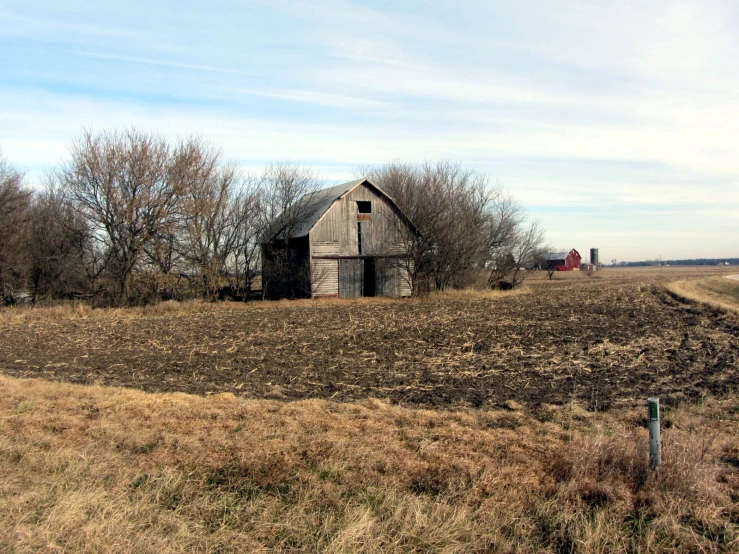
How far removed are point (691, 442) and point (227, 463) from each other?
4.93 meters

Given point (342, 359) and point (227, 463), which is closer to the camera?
point (227, 463)

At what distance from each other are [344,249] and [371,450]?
93.0 feet

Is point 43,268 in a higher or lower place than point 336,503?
higher

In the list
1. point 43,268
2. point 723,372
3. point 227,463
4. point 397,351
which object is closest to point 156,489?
point 227,463

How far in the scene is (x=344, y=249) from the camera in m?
34.3

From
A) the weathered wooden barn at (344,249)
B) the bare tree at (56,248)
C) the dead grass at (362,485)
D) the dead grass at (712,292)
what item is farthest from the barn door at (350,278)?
the dead grass at (362,485)

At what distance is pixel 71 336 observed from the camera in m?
18.9

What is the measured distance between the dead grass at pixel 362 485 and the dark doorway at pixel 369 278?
27767 mm

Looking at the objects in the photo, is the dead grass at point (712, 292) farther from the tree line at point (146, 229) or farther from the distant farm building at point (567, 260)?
the distant farm building at point (567, 260)

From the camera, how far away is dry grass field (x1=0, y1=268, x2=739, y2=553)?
4.36 m

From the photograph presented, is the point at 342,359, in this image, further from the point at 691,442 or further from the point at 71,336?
the point at 71,336

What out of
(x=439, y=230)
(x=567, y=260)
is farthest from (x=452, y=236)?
A: (x=567, y=260)

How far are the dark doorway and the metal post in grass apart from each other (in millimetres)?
30460

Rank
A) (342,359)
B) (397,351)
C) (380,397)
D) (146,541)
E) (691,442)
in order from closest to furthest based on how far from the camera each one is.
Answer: (146,541) → (691,442) → (380,397) → (342,359) → (397,351)
